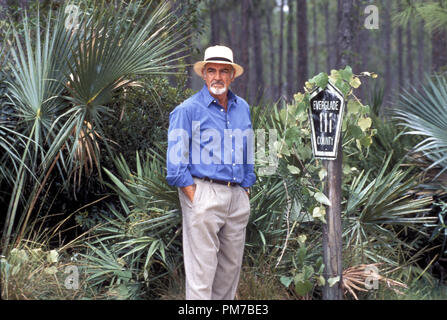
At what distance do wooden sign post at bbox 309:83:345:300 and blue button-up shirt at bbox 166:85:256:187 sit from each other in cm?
50

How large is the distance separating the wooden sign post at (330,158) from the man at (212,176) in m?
0.47

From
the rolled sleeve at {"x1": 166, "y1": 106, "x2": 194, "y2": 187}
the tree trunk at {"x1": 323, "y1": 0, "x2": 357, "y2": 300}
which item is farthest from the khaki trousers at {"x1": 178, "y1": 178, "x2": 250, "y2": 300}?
the tree trunk at {"x1": 323, "y1": 0, "x2": 357, "y2": 300}

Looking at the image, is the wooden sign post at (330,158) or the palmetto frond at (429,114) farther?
the palmetto frond at (429,114)

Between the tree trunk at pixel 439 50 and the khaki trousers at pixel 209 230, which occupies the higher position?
the tree trunk at pixel 439 50

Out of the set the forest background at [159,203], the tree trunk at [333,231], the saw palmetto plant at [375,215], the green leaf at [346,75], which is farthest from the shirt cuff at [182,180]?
the saw palmetto plant at [375,215]

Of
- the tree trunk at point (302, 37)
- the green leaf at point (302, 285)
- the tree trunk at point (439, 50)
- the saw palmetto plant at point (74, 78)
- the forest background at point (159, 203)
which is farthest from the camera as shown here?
the tree trunk at point (302, 37)

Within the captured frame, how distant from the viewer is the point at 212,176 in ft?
12.8

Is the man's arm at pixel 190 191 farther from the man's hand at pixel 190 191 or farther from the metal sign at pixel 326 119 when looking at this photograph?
the metal sign at pixel 326 119

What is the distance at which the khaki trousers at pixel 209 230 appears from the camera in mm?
3875

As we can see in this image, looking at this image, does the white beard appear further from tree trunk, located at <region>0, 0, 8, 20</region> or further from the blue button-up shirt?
tree trunk, located at <region>0, 0, 8, 20</region>

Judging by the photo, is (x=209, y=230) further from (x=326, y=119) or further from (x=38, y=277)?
(x=38, y=277)

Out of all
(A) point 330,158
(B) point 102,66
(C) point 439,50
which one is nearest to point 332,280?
(A) point 330,158

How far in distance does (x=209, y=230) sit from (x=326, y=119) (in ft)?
3.46
